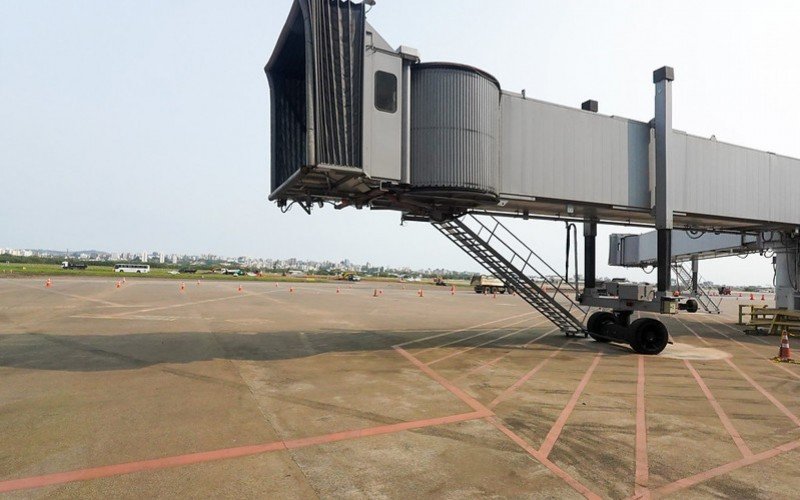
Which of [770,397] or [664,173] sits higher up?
[664,173]

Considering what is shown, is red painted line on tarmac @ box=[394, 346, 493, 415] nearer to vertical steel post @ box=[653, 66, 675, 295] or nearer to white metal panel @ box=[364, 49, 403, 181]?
white metal panel @ box=[364, 49, 403, 181]

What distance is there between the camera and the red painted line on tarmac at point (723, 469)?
15.8ft

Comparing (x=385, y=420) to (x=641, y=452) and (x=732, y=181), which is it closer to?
(x=641, y=452)

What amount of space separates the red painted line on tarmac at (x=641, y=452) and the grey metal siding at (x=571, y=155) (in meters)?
6.63

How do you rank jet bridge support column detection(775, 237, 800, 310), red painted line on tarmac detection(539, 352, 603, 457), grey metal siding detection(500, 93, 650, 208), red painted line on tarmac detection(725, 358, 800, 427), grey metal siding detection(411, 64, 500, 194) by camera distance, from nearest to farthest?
red painted line on tarmac detection(539, 352, 603, 457), red painted line on tarmac detection(725, 358, 800, 427), grey metal siding detection(411, 64, 500, 194), grey metal siding detection(500, 93, 650, 208), jet bridge support column detection(775, 237, 800, 310)

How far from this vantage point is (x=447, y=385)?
9.15 metres

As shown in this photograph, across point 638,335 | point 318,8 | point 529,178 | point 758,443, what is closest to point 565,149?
point 529,178

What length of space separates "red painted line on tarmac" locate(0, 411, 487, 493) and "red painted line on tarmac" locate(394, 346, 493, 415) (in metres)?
0.74

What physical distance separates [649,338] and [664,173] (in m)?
5.58

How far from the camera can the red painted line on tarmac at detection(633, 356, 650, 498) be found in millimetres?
4778

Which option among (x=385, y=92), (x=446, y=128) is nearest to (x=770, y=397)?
(x=446, y=128)

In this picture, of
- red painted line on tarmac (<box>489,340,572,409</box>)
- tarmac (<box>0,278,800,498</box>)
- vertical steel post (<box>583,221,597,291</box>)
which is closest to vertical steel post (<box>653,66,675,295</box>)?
vertical steel post (<box>583,221,597,291</box>)

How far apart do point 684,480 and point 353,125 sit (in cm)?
917

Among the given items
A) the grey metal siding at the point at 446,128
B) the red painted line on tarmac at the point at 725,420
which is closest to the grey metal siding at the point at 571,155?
the grey metal siding at the point at 446,128
